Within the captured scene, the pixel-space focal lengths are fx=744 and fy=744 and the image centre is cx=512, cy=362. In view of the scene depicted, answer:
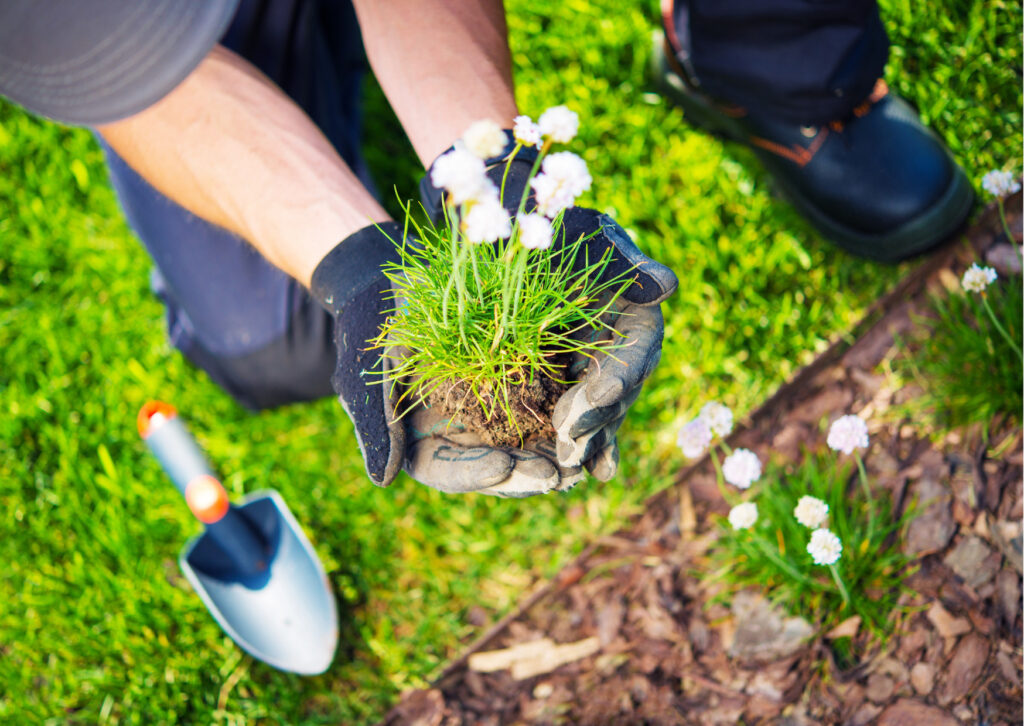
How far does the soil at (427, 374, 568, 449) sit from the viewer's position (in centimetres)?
137

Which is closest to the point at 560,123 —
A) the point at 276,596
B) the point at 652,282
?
the point at 652,282

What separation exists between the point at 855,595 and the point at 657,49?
181cm

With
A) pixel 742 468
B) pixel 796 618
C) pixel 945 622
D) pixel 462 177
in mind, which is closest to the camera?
pixel 462 177

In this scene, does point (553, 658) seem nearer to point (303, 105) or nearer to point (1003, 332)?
point (1003, 332)

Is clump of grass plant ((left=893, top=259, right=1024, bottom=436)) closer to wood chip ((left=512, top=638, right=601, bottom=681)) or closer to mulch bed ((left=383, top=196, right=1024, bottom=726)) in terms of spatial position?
mulch bed ((left=383, top=196, right=1024, bottom=726))

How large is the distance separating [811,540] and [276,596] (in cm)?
145

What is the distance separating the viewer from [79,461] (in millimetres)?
2465

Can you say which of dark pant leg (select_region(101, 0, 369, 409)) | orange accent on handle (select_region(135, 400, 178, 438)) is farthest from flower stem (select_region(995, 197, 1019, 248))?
orange accent on handle (select_region(135, 400, 178, 438))

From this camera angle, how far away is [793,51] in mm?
2021

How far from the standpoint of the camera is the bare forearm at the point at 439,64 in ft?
5.48

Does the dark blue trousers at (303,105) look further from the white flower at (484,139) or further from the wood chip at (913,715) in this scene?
the wood chip at (913,715)

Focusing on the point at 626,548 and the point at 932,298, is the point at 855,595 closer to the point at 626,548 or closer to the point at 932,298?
the point at 626,548

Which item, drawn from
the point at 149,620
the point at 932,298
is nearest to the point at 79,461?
the point at 149,620

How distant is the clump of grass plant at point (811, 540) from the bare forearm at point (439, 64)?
84 cm
